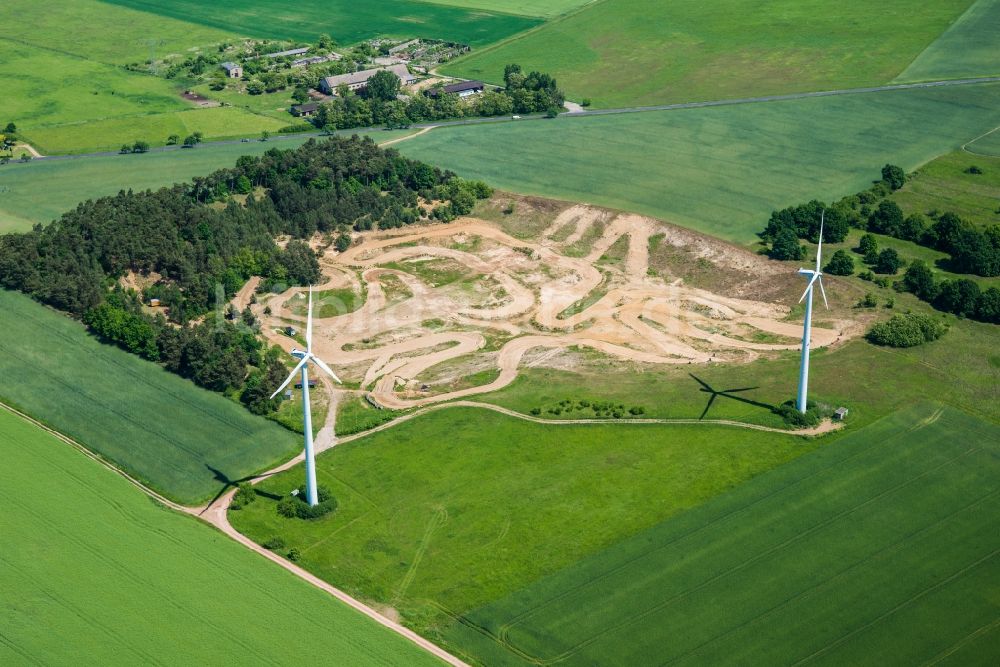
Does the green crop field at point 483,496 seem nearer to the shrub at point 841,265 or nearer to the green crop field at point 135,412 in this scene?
the green crop field at point 135,412

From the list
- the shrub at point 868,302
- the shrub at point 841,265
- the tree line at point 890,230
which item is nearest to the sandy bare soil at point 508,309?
the shrub at point 868,302

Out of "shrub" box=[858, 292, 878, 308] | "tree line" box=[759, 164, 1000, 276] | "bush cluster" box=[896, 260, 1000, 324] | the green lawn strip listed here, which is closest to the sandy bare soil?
the green lawn strip

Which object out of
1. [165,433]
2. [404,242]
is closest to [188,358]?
[165,433]

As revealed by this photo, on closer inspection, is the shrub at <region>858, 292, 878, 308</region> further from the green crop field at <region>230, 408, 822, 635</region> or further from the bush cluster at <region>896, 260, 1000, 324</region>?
the green crop field at <region>230, 408, 822, 635</region>

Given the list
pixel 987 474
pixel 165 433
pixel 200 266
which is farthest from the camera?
pixel 200 266

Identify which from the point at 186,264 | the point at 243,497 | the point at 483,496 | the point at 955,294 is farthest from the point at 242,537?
the point at 955,294

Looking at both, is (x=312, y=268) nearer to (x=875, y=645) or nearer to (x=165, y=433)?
(x=165, y=433)
